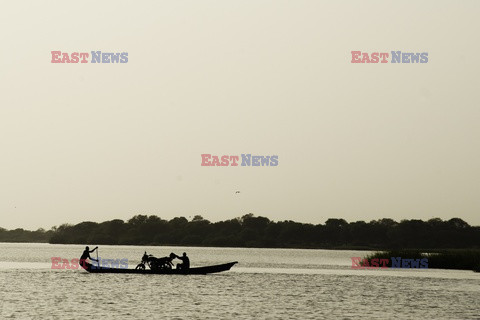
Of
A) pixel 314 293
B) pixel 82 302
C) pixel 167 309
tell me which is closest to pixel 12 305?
pixel 82 302

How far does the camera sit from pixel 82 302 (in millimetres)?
50000

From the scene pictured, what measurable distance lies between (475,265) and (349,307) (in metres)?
36.1

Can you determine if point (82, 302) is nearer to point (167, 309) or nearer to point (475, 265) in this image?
point (167, 309)
